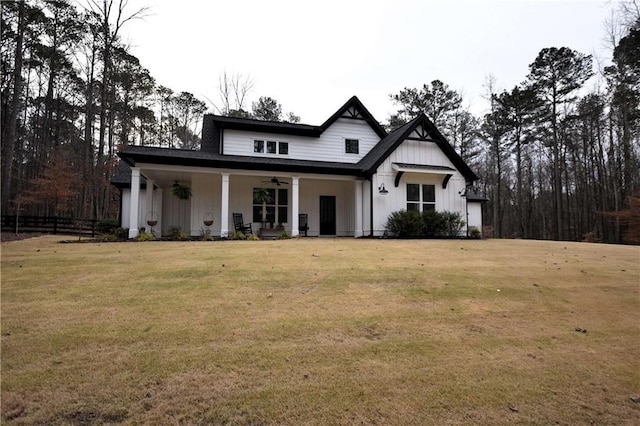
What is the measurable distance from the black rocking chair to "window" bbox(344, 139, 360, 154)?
6436 mm

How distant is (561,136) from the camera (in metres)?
27.7

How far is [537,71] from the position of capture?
87.7ft

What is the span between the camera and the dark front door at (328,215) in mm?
17281

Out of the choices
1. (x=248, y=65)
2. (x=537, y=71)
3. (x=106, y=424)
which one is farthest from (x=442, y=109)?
(x=106, y=424)

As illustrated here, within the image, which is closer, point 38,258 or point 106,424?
point 106,424

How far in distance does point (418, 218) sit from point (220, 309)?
1179 cm

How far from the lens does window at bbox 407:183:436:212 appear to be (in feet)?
52.3

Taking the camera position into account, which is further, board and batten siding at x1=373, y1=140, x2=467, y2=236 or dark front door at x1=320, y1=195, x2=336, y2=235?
dark front door at x1=320, y1=195, x2=336, y2=235

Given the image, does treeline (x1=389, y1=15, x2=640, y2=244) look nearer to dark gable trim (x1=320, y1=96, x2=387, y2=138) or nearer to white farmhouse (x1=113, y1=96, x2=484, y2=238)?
white farmhouse (x1=113, y1=96, x2=484, y2=238)

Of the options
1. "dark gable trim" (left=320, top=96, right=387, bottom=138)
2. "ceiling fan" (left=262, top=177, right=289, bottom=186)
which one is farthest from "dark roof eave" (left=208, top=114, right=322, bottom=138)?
"ceiling fan" (left=262, top=177, right=289, bottom=186)

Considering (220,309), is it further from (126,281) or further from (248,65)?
(248,65)

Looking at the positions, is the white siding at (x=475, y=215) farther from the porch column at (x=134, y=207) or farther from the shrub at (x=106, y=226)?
the shrub at (x=106, y=226)

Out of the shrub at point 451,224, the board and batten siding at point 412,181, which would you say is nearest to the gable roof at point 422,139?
the board and batten siding at point 412,181

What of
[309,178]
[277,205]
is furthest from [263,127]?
[277,205]
